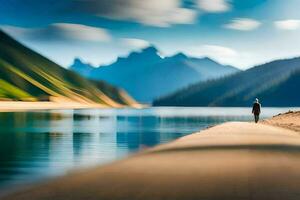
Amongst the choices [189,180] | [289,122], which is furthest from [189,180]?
[289,122]

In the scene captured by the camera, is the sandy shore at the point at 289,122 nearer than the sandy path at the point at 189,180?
No

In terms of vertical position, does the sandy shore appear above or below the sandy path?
above

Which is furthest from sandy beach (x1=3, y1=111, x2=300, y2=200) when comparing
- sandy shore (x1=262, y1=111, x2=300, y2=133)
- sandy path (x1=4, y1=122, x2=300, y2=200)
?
sandy shore (x1=262, y1=111, x2=300, y2=133)

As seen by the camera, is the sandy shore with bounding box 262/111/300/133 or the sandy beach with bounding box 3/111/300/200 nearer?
the sandy beach with bounding box 3/111/300/200

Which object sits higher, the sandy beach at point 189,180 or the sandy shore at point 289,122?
the sandy shore at point 289,122

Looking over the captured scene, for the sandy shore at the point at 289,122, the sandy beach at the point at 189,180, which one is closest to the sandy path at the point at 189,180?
the sandy beach at the point at 189,180

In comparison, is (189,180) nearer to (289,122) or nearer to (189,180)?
(189,180)

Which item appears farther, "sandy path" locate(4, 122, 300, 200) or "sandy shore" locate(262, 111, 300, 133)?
"sandy shore" locate(262, 111, 300, 133)

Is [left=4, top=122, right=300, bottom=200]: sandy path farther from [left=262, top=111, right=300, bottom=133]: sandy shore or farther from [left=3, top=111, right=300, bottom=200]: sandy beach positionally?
[left=262, top=111, right=300, bottom=133]: sandy shore

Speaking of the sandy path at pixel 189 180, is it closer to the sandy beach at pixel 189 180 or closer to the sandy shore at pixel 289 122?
the sandy beach at pixel 189 180

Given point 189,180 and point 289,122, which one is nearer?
point 189,180

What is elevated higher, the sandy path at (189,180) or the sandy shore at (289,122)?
the sandy shore at (289,122)

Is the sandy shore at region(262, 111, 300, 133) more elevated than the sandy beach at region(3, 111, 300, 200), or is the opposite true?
the sandy shore at region(262, 111, 300, 133)

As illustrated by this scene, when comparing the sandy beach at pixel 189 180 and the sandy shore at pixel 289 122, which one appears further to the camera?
the sandy shore at pixel 289 122
